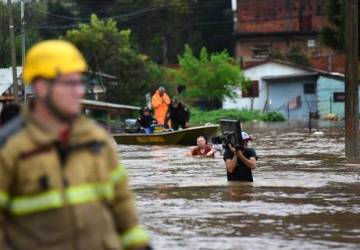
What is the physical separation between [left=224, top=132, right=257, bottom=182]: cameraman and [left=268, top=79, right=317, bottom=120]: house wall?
1936 inches

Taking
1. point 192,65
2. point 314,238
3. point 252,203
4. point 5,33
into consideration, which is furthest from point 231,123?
point 192,65

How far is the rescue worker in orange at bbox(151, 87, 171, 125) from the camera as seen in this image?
2962 cm

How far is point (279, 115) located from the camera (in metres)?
56.4

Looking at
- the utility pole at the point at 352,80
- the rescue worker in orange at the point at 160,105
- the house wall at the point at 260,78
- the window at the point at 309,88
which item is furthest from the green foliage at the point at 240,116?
the utility pole at the point at 352,80

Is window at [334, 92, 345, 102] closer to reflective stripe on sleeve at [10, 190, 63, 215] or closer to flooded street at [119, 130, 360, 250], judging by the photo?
flooded street at [119, 130, 360, 250]

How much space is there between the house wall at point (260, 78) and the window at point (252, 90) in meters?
0.25

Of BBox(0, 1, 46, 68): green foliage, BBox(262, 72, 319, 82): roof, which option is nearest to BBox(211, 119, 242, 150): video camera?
BBox(0, 1, 46, 68): green foliage

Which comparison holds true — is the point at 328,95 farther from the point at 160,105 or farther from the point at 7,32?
the point at 160,105

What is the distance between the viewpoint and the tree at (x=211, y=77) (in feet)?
203

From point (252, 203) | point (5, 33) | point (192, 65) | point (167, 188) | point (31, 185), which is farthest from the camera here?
point (192, 65)

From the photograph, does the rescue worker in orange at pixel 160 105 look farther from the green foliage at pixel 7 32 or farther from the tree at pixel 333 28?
the green foliage at pixel 7 32

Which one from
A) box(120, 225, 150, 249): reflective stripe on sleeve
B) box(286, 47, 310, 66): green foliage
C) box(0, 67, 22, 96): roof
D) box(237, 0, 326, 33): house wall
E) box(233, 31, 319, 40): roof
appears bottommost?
box(120, 225, 150, 249): reflective stripe on sleeve

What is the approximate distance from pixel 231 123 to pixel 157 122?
16.8 meters

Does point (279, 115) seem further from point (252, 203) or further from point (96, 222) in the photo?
point (96, 222)
